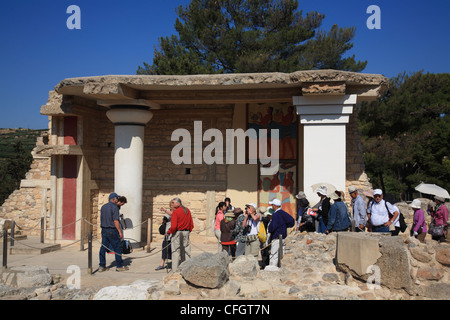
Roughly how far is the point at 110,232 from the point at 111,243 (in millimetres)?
228

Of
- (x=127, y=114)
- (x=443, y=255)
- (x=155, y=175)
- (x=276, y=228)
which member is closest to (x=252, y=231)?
(x=276, y=228)

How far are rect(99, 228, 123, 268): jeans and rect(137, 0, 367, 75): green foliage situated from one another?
11.9 meters

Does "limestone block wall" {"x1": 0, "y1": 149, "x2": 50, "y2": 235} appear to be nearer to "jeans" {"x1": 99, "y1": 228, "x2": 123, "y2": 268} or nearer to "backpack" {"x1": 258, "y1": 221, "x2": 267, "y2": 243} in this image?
"jeans" {"x1": 99, "y1": 228, "x2": 123, "y2": 268}

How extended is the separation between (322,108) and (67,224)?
6.50 m

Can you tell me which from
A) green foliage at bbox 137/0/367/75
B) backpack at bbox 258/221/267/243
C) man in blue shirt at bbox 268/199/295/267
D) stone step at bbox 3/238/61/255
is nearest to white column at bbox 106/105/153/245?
stone step at bbox 3/238/61/255

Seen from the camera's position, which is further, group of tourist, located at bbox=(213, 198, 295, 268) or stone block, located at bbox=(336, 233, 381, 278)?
group of tourist, located at bbox=(213, 198, 295, 268)

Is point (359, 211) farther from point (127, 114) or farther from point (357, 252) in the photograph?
point (127, 114)

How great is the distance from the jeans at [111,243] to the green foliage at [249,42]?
39.0 ft

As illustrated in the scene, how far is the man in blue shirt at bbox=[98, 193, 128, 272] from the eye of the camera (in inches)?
293

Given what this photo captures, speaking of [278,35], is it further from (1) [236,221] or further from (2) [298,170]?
(1) [236,221]

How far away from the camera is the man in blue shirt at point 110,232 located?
7.45m

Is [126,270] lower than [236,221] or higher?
lower
